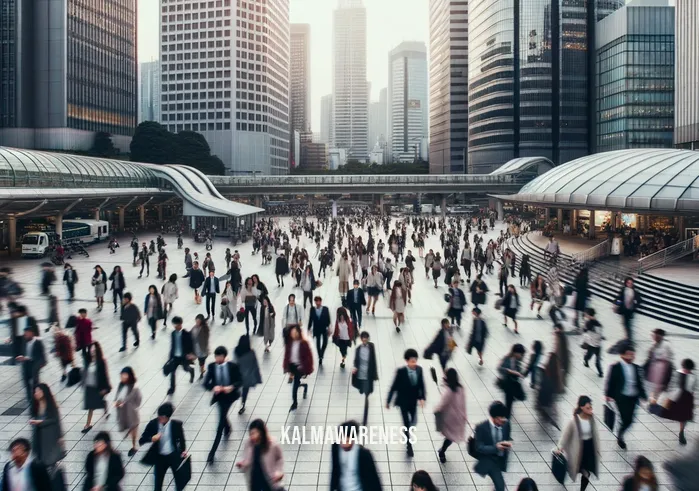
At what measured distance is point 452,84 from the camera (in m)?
131

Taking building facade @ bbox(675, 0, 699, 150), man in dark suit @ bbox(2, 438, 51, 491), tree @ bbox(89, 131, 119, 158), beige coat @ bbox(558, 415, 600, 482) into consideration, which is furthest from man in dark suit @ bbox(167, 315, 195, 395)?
tree @ bbox(89, 131, 119, 158)

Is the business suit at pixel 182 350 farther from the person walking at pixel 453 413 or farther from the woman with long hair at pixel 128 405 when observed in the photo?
the person walking at pixel 453 413

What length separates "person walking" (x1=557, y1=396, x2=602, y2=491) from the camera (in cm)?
634

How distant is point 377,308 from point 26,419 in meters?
11.1

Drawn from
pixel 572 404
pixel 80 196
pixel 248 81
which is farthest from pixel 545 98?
pixel 572 404

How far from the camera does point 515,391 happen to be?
8.30m

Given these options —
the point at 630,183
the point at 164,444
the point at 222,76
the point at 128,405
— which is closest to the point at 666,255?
the point at 630,183

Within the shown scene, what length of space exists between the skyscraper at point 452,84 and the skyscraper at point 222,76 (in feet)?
138

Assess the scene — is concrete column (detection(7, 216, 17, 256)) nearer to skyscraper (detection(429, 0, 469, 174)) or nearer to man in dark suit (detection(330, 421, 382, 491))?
man in dark suit (detection(330, 421, 382, 491))

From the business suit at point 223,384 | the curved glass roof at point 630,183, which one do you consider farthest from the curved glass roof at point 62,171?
the curved glass roof at point 630,183

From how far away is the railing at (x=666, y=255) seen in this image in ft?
69.5

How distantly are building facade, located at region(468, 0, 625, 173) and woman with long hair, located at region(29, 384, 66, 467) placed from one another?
10092 centimetres

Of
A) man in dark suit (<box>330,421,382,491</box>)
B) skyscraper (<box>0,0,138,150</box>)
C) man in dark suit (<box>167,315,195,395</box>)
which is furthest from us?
skyscraper (<box>0,0,138,150</box>)

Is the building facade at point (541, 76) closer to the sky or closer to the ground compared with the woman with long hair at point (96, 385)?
closer to the sky
